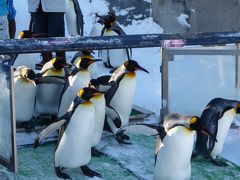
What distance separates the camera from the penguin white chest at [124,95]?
394 centimetres

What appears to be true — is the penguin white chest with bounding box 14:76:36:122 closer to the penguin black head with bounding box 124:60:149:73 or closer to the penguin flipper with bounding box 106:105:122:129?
the penguin flipper with bounding box 106:105:122:129

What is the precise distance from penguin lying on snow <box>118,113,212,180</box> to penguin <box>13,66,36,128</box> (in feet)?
3.60

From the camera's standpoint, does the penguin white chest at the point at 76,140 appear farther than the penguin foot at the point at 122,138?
No

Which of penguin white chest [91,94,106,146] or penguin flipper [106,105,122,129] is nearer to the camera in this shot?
penguin white chest [91,94,106,146]

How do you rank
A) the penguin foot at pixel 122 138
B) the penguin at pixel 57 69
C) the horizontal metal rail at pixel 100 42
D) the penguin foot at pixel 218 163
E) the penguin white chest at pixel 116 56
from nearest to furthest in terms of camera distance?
the horizontal metal rail at pixel 100 42, the penguin foot at pixel 218 163, the penguin foot at pixel 122 138, the penguin at pixel 57 69, the penguin white chest at pixel 116 56

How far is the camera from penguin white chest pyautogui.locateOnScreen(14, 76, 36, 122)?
12.7ft

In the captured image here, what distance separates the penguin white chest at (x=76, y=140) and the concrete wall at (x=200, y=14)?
4.85m

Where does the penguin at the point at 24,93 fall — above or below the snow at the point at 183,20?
below

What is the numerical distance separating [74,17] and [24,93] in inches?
130

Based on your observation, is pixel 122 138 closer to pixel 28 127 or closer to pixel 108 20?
pixel 28 127

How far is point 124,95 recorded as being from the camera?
3.96 metres

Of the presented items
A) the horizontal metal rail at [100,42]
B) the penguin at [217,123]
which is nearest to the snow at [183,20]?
the horizontal metal rail at [100,42]

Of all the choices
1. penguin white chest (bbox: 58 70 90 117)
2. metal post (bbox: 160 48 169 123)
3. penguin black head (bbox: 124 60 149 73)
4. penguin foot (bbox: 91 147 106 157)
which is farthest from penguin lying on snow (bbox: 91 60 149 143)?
metal post (bbox: 160 48 169 123)

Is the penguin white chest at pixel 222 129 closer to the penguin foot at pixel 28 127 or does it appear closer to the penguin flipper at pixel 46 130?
the penguin flipper at pixel 46 130
